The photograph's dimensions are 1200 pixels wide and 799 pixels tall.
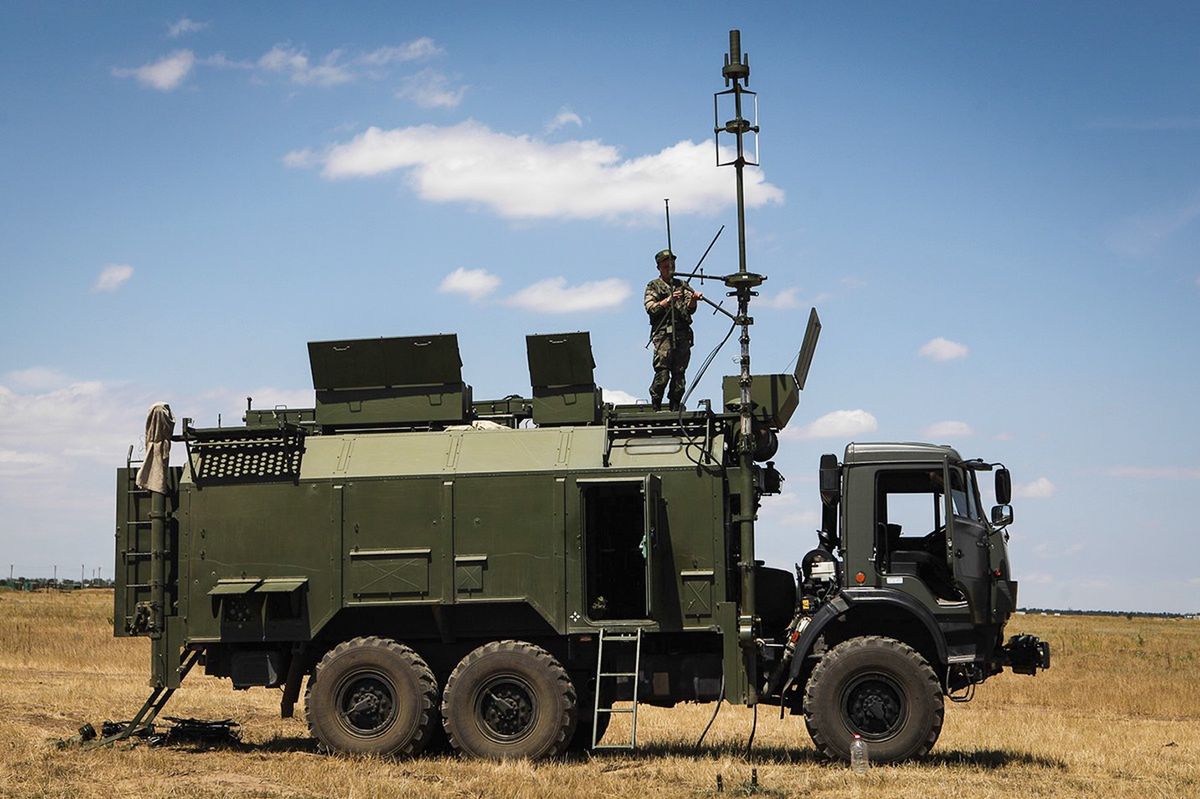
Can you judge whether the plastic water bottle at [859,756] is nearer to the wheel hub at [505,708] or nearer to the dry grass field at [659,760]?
→ the dry grass field at [659,760]

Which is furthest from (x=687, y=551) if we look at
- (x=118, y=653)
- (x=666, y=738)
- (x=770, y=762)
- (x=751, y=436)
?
(x=118, y=653)

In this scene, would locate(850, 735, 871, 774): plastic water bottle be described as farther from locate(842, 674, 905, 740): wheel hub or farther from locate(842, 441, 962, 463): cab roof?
locate(842, 441, 962, 463): cab roof

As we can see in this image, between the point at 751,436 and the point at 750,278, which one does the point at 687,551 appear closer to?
the point at 751,436

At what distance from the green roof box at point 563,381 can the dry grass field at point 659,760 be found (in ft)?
12.3

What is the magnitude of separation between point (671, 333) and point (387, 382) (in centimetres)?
332

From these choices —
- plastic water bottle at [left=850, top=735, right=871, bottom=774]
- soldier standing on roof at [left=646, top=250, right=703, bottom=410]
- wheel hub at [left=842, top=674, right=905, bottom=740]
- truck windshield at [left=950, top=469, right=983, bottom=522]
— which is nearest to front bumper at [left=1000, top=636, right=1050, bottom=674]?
truck windshield at [left=950, top=469, right=983, bottom=522]

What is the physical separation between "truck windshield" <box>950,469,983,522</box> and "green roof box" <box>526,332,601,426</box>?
3.94 metres

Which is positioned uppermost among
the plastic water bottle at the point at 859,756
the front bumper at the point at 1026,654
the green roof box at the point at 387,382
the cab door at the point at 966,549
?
the green roof box at the point at 387,382

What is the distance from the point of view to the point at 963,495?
1473 cm

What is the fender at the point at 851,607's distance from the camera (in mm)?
14172

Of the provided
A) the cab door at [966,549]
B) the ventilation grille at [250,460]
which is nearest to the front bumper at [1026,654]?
the cab door at [966,549]

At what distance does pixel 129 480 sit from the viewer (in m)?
15.5

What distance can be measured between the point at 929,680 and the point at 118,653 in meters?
22.4

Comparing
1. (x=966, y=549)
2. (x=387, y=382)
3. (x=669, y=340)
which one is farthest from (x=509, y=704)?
(x=966, y=549)
